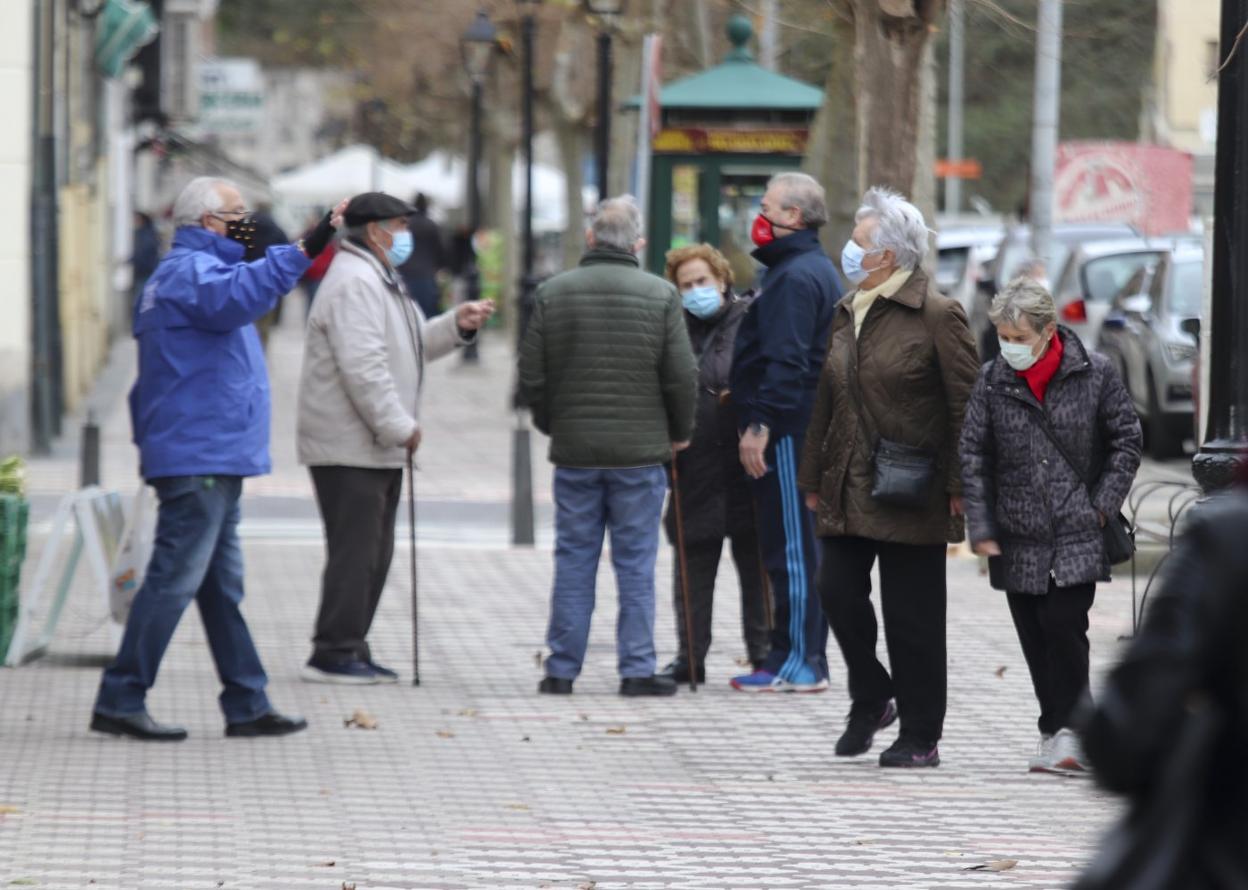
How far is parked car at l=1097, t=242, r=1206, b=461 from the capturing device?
1994 cm

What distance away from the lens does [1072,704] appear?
7406 mm

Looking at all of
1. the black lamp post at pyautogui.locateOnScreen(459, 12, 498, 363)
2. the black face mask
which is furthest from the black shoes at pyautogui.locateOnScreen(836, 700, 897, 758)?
the black lamp post at pyautogui.locateOnScreen(459, 12, 498, 363)

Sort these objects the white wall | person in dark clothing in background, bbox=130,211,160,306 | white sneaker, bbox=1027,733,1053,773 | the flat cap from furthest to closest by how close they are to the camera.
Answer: person in dark clothing in background, bbox=130,211,160,306, the white wall, the flat cap, white sneaker, bbox=1027,733,1053,773

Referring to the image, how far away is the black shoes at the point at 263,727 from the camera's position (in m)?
8.41

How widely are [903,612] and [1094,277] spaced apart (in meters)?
16.4

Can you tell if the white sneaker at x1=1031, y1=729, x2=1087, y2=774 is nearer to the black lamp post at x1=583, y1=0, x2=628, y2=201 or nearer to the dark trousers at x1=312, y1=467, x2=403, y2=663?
the dark trousers at x1=312, y1=467, x2=403, y2=663

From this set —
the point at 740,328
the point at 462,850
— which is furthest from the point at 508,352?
the point at 462,850

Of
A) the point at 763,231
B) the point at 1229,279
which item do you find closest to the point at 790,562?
the point at 763,231

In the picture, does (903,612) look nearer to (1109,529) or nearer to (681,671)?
(1109,529)

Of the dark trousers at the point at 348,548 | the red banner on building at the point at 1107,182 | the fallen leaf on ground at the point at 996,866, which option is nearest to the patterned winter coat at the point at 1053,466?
the fallen leaf on ground at the point at 996,866

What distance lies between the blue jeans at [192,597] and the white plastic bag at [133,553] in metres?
0.95

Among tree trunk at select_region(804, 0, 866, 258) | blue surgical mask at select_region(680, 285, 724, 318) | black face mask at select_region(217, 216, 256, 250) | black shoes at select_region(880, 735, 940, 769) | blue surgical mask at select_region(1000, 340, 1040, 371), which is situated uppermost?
tree trunk at select_region(804, 0, 866, 258)

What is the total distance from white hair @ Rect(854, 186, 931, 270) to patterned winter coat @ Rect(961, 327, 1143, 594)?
57cm

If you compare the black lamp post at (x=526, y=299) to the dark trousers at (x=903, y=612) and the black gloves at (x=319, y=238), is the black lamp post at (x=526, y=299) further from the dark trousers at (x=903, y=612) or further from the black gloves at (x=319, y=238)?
the dark trousers at (x=903, y=612)
